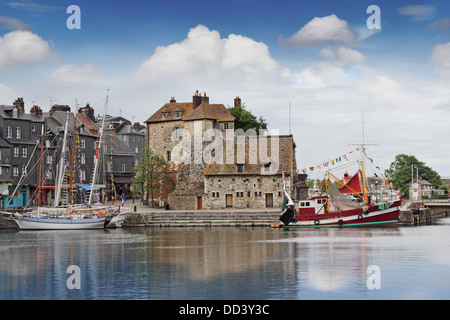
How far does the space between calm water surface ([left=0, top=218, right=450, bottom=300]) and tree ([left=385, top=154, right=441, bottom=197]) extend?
285 feet

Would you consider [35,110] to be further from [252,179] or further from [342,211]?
[342,211]

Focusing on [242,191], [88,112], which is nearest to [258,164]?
[242,191]

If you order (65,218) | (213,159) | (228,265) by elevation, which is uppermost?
(213,159)

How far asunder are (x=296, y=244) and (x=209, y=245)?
6593 millimetres

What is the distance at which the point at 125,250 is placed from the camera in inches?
1865

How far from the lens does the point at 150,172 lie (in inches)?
3159

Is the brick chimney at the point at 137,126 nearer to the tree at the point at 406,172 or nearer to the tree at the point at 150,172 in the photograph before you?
the tree at the point at 150,172

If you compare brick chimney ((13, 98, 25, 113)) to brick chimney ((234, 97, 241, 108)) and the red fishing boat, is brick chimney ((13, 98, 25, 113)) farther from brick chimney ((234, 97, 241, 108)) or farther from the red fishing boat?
the red fishing boat

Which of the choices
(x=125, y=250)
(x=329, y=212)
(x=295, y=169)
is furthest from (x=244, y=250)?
(x=295, y=169)

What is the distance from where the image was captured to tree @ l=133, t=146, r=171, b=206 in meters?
80.4

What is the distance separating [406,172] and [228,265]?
114797 millimetres

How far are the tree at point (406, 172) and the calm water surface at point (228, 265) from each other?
86.7 metres

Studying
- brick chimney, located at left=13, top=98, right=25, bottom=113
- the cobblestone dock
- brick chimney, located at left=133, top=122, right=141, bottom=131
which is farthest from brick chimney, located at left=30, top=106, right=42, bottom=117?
brick chimney, located at left=133, top=122, right=141, bottom=131
